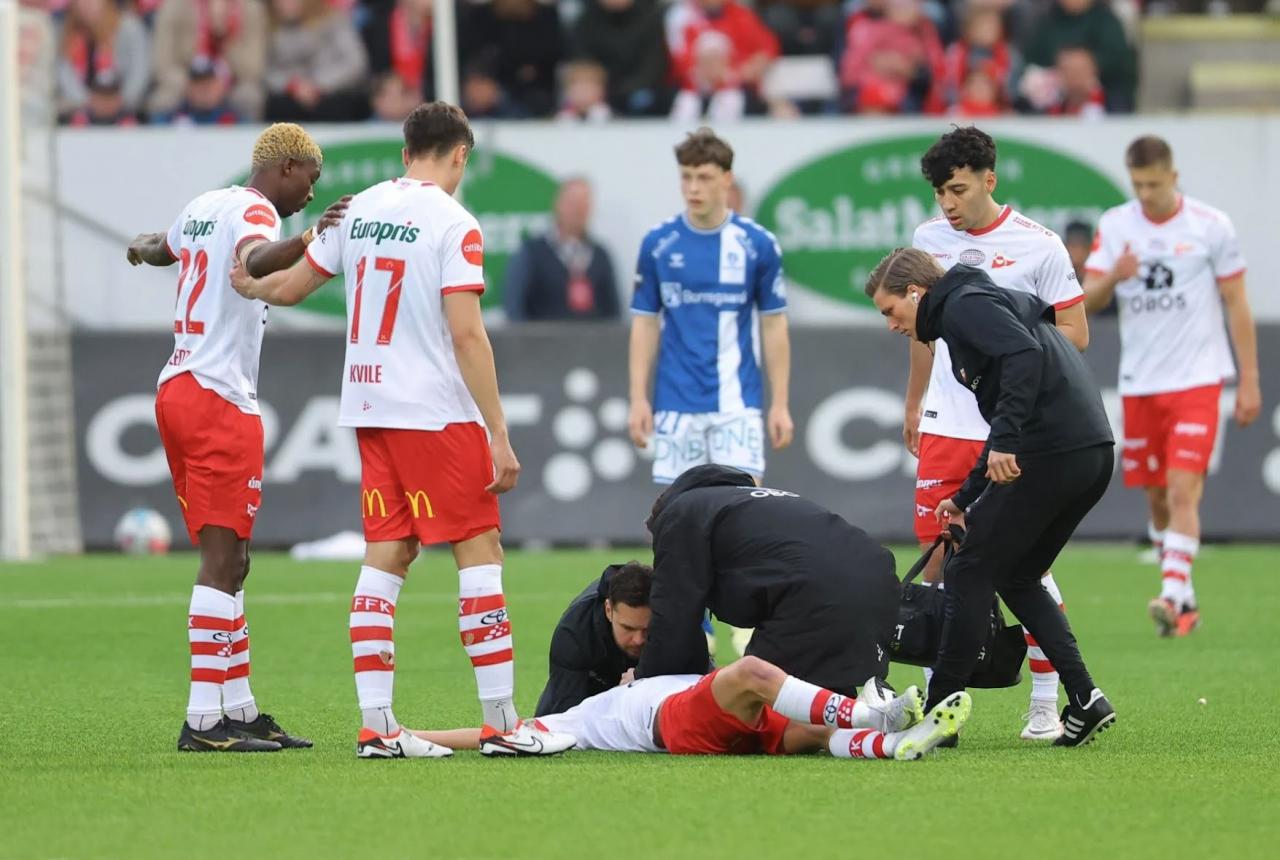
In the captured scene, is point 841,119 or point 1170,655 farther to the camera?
point 841,119

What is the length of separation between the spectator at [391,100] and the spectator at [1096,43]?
5.64m

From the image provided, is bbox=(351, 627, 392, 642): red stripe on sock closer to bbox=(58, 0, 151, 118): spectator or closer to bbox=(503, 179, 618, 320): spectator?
bbox=(503, 179, 618, 320): spectator

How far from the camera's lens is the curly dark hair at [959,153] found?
26.0 feet

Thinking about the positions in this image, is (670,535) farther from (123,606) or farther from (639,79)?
(639,79)

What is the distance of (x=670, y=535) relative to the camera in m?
7.05

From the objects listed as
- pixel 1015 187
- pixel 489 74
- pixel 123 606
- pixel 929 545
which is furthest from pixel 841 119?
pixel 929 545

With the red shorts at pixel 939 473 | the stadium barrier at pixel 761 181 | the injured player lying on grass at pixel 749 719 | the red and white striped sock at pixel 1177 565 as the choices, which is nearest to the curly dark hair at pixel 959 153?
the red shorts at pixel 939 473

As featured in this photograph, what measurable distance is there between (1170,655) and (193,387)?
5.30 meters

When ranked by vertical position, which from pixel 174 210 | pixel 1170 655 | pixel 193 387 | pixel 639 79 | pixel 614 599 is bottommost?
pixel 1170 655

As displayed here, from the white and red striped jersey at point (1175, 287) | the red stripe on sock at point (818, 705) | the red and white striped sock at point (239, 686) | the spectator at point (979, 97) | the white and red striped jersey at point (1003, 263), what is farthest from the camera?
the spectator at point (979, 97)

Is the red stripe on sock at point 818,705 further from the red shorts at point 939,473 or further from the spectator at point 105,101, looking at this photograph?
the spectator at point 105,101

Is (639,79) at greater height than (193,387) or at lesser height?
greater

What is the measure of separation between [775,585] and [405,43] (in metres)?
13.2

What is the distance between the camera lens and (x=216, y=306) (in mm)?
7582
